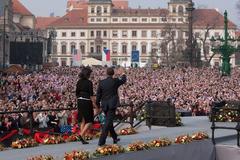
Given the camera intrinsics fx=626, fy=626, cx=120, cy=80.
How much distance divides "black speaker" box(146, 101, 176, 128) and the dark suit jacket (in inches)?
188

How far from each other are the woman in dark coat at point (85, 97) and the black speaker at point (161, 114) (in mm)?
4615

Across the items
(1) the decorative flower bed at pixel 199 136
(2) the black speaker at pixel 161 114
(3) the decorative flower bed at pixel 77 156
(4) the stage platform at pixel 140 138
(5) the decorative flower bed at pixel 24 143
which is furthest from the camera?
(2) the black speaker at pixel 161 114

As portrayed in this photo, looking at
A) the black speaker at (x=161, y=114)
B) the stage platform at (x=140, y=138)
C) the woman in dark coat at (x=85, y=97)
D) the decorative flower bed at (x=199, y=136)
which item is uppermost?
the woman in dark coat at (x=85, y=97)

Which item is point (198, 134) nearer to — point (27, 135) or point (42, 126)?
point (27, 135)

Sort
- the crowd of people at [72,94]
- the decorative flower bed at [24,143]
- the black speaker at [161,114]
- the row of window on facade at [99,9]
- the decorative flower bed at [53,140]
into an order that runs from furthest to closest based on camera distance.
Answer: the row of window on facade at [99,9]
the crowd of people at [72,94]
the black speaker at [161,114]
the decorative flower bed at [53,140]
the decorative flower bed at [24,143]

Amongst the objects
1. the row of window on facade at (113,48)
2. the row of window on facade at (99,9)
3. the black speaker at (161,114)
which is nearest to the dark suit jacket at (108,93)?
the black speaker at (161,114)

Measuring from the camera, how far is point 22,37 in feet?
379

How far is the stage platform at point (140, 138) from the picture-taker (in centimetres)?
1140

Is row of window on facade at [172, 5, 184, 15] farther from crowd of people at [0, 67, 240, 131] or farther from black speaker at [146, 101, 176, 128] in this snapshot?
black speaker at [146, 101, 176, 128]

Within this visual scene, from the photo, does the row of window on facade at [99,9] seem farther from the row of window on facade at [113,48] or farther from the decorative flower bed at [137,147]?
the decorative flower bed at [137,147]

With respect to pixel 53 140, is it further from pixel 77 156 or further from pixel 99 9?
pixel 99 9

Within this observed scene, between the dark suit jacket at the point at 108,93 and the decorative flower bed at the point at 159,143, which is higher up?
the dark suit jacket at the point at 108,93

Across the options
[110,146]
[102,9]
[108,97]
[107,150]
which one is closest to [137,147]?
[110,146]

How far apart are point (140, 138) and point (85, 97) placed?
2074 mm
